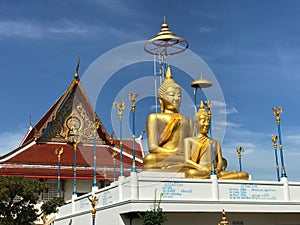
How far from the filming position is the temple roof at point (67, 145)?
23.5m

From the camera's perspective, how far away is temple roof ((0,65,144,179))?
23.5 meters

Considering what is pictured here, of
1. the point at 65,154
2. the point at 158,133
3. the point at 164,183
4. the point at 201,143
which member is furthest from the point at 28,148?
Result: the point at 164,183

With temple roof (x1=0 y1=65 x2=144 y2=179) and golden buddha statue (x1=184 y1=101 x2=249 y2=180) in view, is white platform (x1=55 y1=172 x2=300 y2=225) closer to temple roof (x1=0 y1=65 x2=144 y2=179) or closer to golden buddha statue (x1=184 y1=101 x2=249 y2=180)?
golden buddha statue (x1=184 y1=101 x2=249 y2=180)

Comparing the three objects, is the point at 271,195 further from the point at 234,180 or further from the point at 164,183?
the point at 164,183

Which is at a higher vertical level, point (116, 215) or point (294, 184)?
point (294, 184)

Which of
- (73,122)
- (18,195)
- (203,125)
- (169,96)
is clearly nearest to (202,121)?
(203,125)

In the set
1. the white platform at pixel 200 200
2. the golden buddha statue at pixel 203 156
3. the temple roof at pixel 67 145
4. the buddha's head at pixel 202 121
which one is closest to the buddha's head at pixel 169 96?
the buddha's head at pixel 202 121

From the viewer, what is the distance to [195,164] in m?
15.9

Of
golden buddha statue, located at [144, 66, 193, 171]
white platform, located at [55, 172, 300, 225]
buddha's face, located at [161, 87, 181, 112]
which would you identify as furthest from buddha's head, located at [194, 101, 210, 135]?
white platform, located at [55, 172, 300, 225]

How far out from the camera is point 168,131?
17.4 m

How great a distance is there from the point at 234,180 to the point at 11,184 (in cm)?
693

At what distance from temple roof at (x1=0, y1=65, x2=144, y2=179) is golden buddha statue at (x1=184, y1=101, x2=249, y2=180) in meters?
7.74

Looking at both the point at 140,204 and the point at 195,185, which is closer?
the point at 140,204

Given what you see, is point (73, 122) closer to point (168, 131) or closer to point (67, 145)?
point (67, 145)
